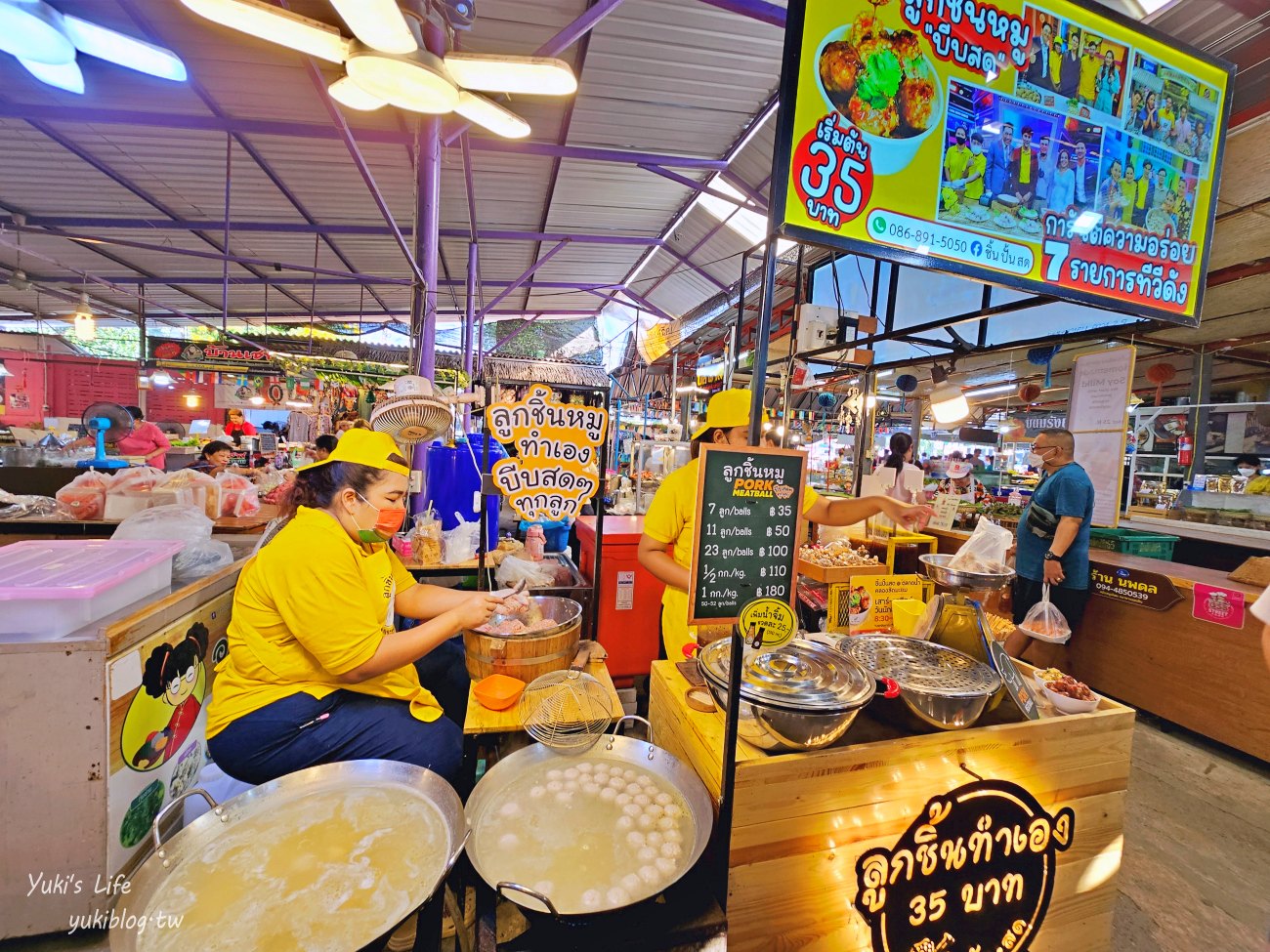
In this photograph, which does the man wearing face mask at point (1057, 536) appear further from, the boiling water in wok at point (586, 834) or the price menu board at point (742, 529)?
the boiling water in wok at point (586, 834)

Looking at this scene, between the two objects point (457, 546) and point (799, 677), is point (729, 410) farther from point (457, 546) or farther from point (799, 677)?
point (457, 546)

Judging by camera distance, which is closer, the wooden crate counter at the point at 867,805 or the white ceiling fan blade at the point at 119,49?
the wooden crate counter at the point at 867,805

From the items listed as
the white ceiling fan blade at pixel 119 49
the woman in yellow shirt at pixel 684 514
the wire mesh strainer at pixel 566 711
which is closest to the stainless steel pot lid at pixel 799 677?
the wire mesh strainer at pixel 566 711

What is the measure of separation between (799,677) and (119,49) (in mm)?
6041

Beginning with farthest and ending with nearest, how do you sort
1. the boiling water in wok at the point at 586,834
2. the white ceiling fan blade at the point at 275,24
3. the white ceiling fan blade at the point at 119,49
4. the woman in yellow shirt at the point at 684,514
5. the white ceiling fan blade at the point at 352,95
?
the white ceiling fan blade at the point at 119,49, the white ceiling fan blade at the point at 352,95, the white ceiling fan blade at the point at 275,24, the woman in yellow shirt at the point at 684,514, the boiling water in wok at the point at 586,834

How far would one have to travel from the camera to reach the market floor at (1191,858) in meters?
2.03

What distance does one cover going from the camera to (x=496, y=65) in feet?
9.27

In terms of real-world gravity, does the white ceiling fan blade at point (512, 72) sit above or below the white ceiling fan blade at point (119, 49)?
below

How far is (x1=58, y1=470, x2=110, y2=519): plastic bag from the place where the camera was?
3.55 m

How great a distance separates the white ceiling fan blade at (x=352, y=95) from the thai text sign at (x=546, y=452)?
2.26 metres

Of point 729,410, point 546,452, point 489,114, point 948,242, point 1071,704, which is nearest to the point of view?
point 948,242

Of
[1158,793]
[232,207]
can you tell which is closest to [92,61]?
[232,207]

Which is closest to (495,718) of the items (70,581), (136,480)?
(70,581)

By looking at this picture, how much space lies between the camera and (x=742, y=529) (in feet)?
4.51
